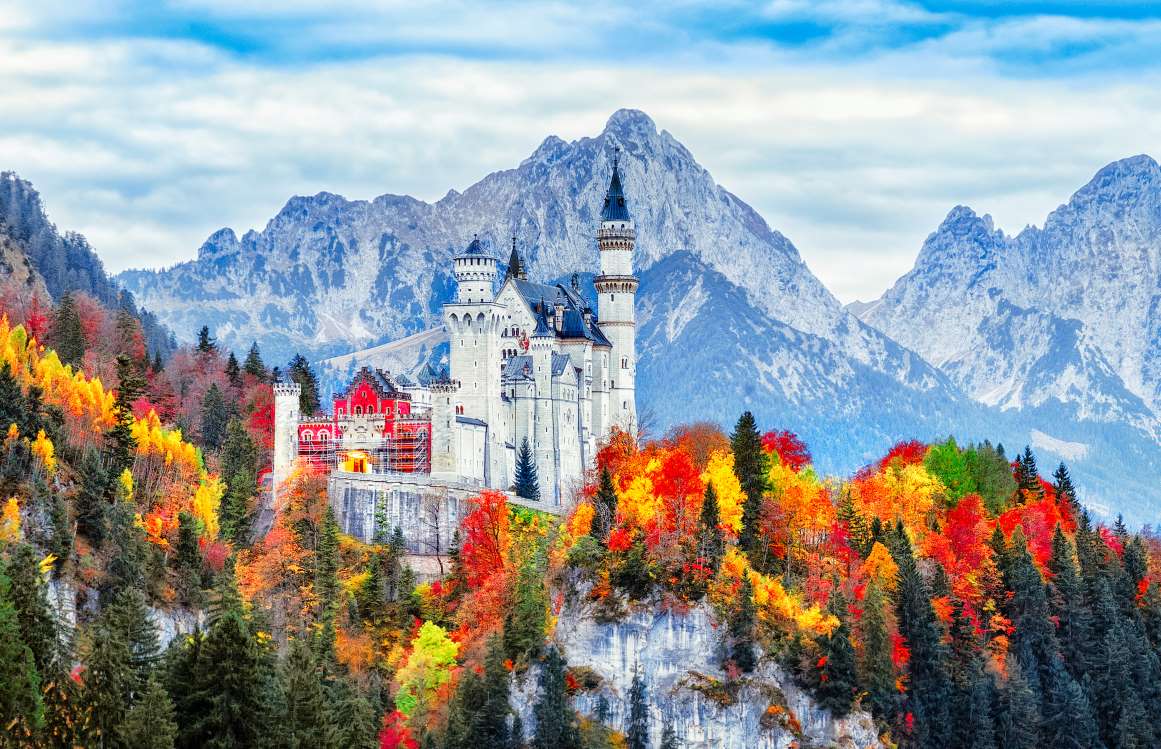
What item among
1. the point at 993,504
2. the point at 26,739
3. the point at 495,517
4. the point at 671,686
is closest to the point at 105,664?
the point at 26,739

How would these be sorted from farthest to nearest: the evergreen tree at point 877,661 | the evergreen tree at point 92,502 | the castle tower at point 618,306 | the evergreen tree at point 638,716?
the castle tower at point 618,306
the evergreen tree at point 92,502
the evergreen tree at point 877,661
the evergreen tree at point 638,716

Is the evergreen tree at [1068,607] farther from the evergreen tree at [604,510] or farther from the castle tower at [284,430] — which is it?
the castle tower at [284,430]

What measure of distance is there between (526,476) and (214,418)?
81.3 ft

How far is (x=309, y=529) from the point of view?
362ft

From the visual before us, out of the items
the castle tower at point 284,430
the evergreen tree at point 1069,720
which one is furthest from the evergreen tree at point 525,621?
the evergreen tree at point 1069,720

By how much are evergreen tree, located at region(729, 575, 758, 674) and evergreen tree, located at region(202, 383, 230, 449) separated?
47.8 m

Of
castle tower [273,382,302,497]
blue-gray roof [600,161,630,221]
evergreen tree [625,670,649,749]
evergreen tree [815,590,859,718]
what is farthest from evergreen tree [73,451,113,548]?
blue-gray roof [600,161,630,221]

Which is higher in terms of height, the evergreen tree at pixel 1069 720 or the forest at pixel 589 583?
the forest at pixel 589 583

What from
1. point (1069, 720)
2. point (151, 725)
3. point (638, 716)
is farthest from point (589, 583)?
point (151, 725)

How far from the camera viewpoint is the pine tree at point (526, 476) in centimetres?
12419

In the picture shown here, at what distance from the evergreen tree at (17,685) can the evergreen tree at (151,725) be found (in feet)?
12.6

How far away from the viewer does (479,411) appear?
122 meters

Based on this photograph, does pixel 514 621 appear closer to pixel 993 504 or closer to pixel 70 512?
pixel 70 512

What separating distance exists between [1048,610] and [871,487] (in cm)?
1452
